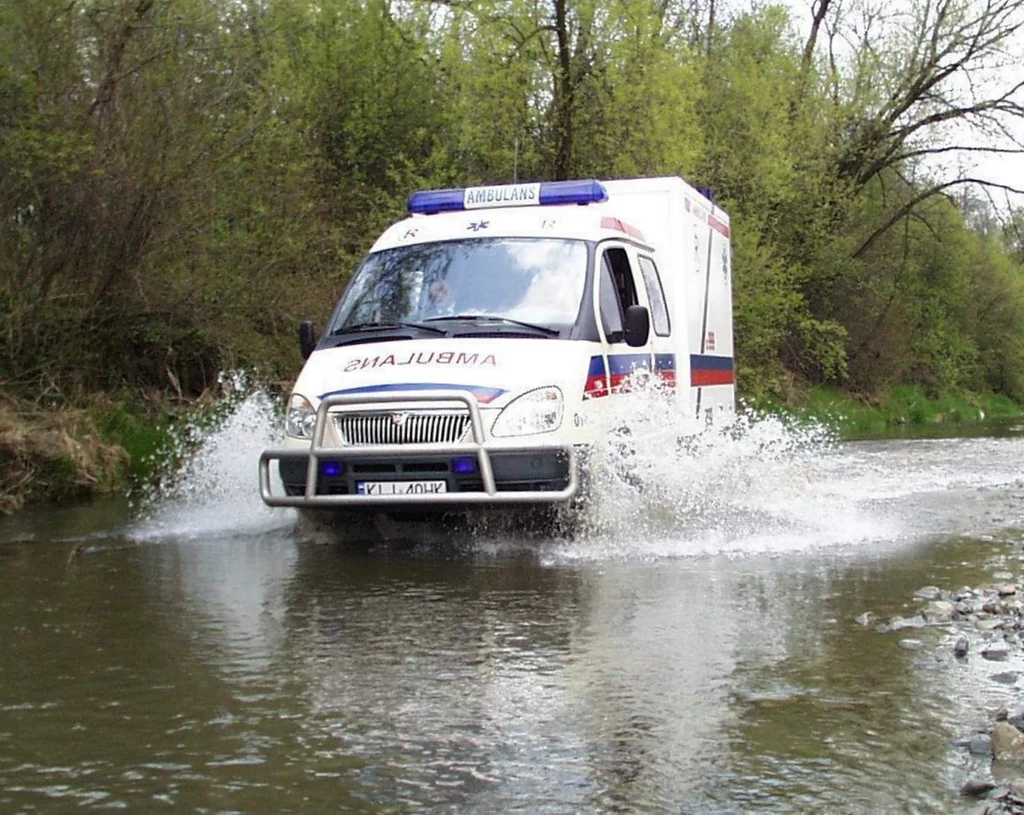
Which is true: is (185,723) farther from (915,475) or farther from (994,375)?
(994,375)

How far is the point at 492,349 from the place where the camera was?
9.51 m

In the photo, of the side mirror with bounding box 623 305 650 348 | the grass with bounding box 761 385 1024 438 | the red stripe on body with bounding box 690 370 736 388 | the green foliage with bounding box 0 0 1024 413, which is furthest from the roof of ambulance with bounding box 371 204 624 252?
the grass with bounding box 761 385 1024 438

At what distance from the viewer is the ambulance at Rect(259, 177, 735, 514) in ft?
29.8

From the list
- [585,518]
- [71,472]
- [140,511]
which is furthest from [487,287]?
[71,472]

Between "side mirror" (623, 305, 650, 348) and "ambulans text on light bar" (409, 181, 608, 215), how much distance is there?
5.11ft

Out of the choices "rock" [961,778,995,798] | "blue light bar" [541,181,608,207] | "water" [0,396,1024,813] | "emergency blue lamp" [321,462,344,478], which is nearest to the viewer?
"rock" [961,778,995,798]

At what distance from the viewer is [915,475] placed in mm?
16500

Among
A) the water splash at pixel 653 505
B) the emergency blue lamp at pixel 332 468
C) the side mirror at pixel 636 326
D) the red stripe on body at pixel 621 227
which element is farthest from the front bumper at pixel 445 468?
the red stripe on body at pixel 621 227

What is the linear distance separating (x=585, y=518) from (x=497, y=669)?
389 cm

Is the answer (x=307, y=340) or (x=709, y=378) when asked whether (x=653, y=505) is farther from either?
(x=709, y=378)

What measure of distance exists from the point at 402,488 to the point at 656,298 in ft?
11.5

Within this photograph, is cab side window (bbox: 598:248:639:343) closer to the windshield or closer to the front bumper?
the windshield

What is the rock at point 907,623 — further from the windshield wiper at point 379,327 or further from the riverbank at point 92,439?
the riverbank at point 92,439

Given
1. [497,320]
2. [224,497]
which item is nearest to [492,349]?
[497,320]
